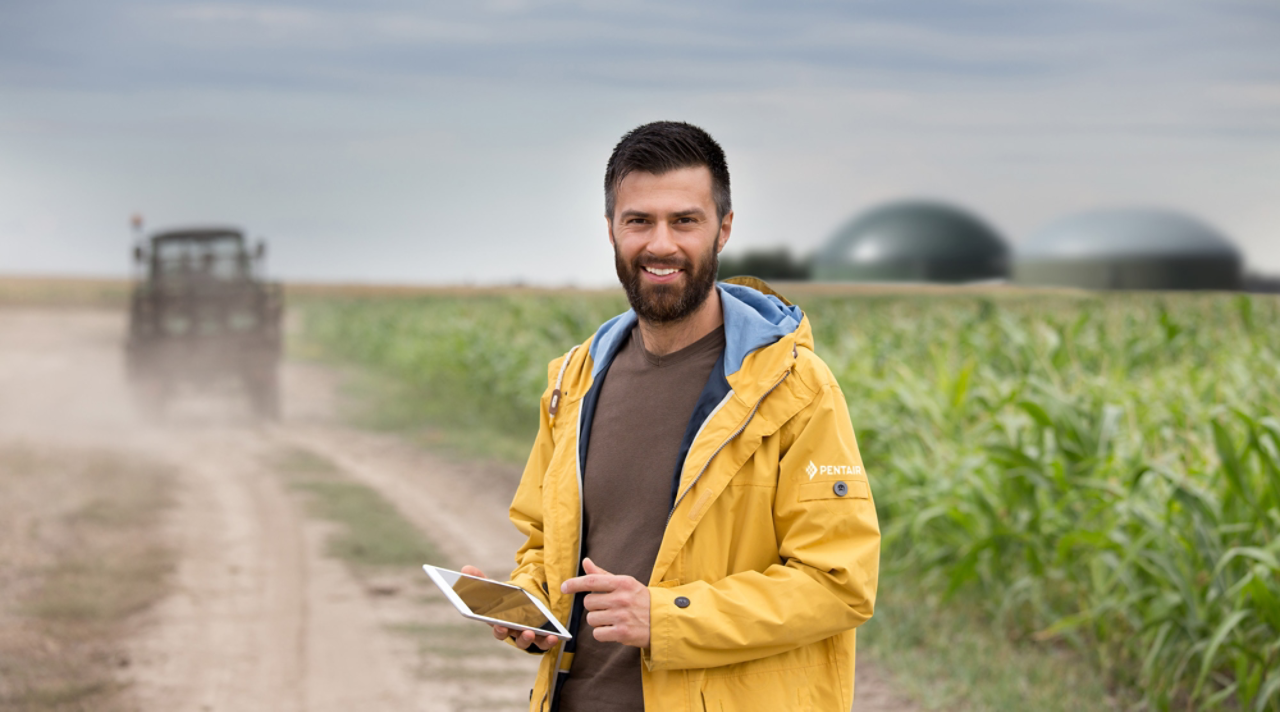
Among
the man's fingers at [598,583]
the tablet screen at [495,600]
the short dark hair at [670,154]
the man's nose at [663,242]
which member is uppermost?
the short dark hair at [670,154]

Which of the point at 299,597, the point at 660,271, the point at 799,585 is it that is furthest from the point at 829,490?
the point at 299,597

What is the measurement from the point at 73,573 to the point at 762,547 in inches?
219

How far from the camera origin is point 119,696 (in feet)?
14.1

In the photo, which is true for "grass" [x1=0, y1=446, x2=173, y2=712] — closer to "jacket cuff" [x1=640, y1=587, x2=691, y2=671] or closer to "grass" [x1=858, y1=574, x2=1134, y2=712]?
"grass" [x1=858, y1=574, x2=1134, y2=712]

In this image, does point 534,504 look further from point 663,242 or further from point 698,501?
point 663,242

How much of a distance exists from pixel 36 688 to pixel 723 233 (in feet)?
13.3

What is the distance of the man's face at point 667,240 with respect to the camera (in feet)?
5.74

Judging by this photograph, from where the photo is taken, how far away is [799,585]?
1.66 metres

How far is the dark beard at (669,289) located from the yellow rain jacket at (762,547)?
0.10 metres

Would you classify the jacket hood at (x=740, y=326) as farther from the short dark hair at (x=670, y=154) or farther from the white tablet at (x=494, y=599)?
the white tablet at (x=494, y=599)

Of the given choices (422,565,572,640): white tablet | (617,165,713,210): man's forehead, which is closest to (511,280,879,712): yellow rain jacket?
(422,565,572,640): white tablet

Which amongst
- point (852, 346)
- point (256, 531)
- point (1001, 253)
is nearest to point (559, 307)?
point (852, 346)

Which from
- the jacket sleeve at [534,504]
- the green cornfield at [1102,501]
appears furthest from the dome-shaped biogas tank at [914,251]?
the jacket sleeve at [534,504]

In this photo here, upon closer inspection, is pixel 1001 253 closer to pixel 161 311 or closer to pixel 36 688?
pixel 161 311
